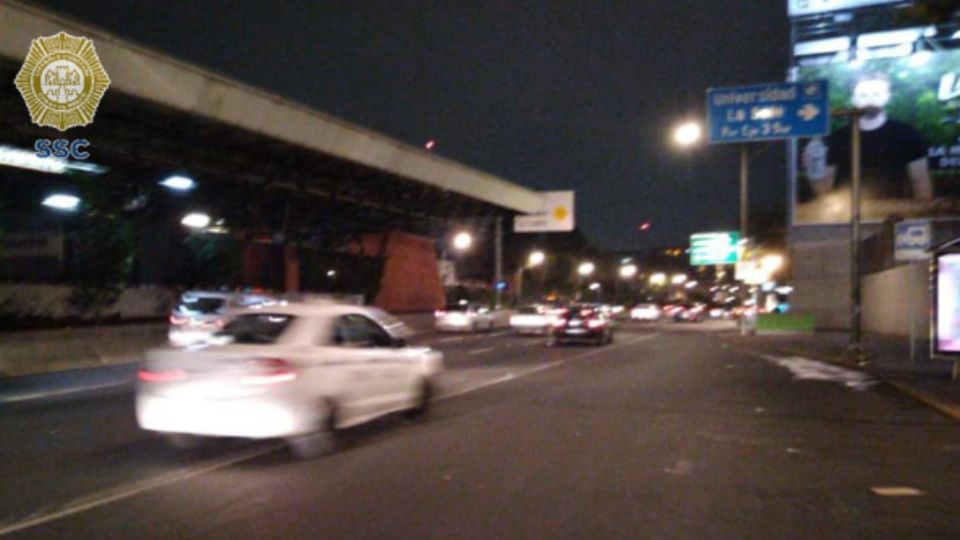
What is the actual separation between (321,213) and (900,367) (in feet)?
98.5

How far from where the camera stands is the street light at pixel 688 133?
31.1 meters

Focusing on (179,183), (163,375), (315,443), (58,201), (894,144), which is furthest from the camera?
(894,144)

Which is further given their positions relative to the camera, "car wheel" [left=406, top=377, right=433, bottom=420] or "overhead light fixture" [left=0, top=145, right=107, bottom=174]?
"overhead light fixture" [left=0, top=145, right=107, bottom=174]

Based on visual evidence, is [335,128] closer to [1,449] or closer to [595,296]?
[1,449]

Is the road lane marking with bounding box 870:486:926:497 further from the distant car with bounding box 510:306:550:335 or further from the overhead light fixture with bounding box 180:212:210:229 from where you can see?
the distant car with bounding box 510:306:550:335

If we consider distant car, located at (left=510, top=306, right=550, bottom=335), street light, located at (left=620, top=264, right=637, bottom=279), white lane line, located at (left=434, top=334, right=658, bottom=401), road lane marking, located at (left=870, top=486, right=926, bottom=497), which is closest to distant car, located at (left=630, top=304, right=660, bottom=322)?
distant car, located at (left=510, top=306, right=550, bottom=335)

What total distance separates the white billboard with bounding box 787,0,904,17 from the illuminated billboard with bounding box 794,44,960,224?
2752 mm

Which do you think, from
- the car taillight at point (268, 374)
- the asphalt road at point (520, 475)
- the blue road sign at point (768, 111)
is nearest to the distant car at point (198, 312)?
the asphalt road at point (520, 475)

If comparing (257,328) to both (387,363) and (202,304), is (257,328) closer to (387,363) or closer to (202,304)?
(387,363)

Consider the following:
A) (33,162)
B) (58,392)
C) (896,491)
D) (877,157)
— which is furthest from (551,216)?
(896,491)

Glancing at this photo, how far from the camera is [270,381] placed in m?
9.61

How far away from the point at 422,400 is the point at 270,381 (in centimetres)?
393

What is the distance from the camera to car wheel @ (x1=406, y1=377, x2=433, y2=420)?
13.1m

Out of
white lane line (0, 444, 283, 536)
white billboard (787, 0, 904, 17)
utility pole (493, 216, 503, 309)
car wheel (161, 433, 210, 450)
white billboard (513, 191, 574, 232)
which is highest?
white billboard (787, 0, 904, 17)
